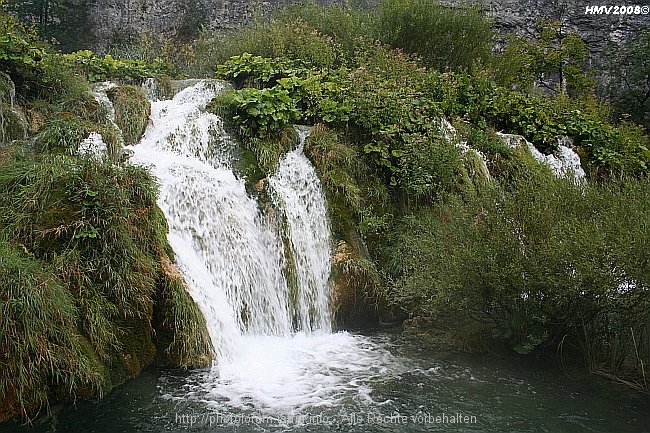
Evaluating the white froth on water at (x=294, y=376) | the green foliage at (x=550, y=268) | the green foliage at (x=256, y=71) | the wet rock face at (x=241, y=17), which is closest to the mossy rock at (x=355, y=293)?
the white froth on water at (x=294, y=376)

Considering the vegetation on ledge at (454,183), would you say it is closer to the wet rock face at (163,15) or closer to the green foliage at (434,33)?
the green foliage at (434,33)

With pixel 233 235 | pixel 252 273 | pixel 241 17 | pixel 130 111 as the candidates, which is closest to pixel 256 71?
pixel 130 111

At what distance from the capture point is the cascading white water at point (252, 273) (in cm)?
530

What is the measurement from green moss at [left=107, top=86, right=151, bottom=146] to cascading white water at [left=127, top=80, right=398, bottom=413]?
0.16m

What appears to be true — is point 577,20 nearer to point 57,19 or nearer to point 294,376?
point 57,19

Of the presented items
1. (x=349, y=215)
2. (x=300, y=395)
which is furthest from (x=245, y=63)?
(x=300, y=395)

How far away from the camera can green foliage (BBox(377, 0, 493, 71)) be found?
531 inches

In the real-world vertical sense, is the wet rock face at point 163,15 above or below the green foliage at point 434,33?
above

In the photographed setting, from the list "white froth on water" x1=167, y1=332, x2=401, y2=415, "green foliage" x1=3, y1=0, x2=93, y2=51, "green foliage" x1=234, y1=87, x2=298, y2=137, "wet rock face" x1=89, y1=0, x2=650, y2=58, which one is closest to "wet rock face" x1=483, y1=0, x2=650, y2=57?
"wet rock face" x1=89, y1=0, x2=650, y2=58

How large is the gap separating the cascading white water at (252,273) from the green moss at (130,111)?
0.16m

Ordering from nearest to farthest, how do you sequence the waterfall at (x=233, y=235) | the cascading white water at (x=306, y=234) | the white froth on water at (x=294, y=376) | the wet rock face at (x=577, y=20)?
1. the white froth on water at (x=294, y=376)
2. the waterfall at (x=233, y=235)
3. the cascading white water at (x=306, y=234)
4. the wet rock face at (x=577, y=20)

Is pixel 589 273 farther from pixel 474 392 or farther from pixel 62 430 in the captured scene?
pixel 62 430

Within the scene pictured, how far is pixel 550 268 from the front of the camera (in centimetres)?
535

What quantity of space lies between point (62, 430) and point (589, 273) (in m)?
4.21
